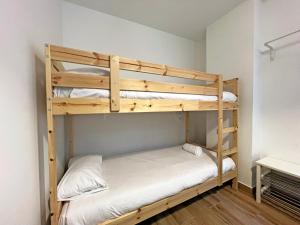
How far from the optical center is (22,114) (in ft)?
3.12

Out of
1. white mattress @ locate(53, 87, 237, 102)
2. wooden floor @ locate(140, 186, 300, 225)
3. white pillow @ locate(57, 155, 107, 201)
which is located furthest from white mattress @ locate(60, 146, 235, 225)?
white mattress @ locate(53, 87, 237, 102)

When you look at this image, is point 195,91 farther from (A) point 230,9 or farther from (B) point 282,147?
(A) point 230,9

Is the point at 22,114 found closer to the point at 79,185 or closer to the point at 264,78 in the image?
the point at 79,185

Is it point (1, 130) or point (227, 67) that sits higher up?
point (227, 67)

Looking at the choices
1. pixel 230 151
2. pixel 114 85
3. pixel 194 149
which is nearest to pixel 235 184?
pixel 230 151

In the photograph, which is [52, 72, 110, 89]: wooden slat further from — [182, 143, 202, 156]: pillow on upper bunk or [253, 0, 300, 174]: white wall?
[253, 0, 300, 174]: white wall

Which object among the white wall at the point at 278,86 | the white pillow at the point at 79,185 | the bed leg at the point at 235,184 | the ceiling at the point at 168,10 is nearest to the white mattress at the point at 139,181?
the white pillow at the point at 79,185

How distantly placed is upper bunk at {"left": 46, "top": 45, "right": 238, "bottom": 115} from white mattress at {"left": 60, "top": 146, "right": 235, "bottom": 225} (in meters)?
0.70

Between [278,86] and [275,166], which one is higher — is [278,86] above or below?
above

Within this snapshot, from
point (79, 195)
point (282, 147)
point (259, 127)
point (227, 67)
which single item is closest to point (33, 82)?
point (79, 195)

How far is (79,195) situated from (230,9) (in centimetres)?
307

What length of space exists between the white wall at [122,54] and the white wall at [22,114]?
2.79 ft

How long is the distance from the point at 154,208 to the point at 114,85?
3.93 feet

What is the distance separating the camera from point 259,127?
6.72 ft
